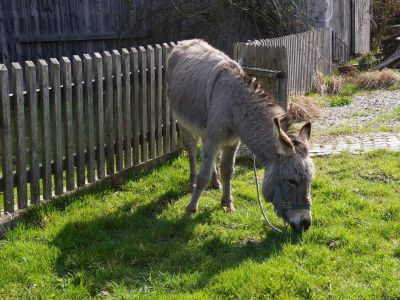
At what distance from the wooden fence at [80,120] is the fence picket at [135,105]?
14mm

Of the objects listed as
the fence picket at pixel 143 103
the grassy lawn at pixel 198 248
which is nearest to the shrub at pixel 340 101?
the grassy lawn at pixel 198 248

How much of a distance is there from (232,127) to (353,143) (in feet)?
13.5

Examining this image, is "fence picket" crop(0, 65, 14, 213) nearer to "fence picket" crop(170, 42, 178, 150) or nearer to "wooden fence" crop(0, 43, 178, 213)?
"wooden fence" crop(0, 43, 178, 213)

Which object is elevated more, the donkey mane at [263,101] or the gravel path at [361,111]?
the donkey mane at [263,101]

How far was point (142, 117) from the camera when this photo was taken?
26.3 ft

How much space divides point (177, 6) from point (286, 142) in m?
9.80

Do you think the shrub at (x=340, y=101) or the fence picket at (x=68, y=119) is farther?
the shrub at (x=340, y=101)

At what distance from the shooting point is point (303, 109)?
11.7m

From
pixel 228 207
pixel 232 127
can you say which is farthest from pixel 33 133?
pixel 228 207

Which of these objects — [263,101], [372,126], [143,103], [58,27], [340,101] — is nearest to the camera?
→ [263,101]

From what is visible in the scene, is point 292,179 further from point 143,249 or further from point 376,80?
point 376,80

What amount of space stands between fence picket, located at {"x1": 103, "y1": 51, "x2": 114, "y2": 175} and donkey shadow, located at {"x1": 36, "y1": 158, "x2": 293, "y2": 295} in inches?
47.0

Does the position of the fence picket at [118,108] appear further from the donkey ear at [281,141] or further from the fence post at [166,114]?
Result: the donkey ear at [281,141]

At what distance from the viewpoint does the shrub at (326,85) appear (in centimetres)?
1468
